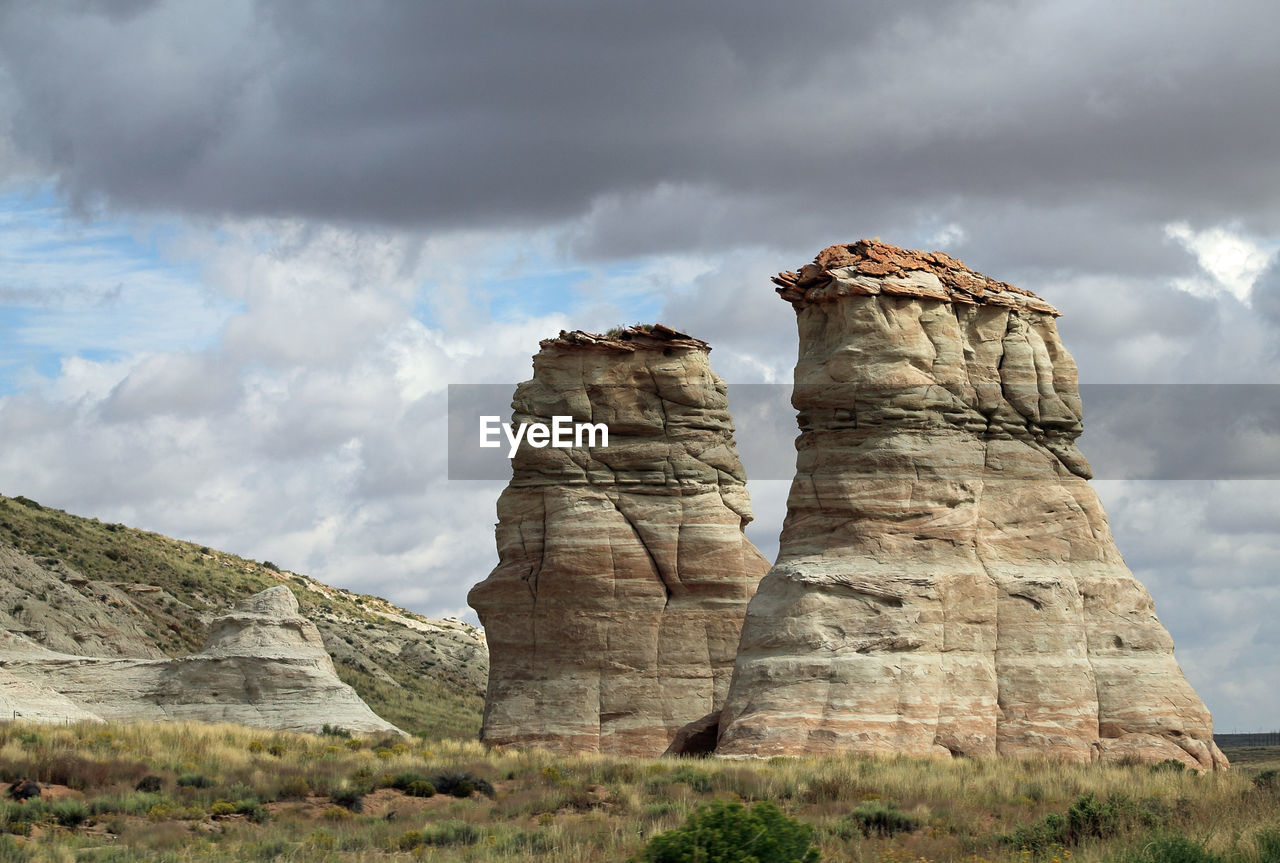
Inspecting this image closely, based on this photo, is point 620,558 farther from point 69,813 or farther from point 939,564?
point 69,813

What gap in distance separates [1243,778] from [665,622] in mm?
21330

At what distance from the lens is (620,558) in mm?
47750

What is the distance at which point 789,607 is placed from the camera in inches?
1323

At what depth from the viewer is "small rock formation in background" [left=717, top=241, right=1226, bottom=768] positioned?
107ft

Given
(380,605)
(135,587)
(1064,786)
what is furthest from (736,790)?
(380,605)

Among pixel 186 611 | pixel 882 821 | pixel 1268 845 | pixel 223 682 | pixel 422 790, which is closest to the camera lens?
pixel 1268 845

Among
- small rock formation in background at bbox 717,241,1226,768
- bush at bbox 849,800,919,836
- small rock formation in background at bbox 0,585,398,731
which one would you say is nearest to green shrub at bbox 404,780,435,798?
small rock formation in background at bbox 717,241,1226,768

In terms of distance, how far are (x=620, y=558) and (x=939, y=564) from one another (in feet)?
49.2

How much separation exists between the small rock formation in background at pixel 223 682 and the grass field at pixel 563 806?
10.9m

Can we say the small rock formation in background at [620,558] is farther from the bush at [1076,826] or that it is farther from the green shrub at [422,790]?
the bush at [1076,826]

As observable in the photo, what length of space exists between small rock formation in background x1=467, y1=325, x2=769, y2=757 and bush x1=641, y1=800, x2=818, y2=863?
2645 cm

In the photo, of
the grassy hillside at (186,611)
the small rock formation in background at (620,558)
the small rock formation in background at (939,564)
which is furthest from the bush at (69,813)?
the grassy hillside at (186,611)

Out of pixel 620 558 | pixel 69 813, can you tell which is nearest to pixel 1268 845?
pixel 69 813

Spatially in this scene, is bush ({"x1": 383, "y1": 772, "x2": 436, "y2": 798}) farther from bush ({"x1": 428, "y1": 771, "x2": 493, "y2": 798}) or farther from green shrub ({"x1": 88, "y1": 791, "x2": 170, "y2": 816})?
green shrub ({"x1": 88, "y1": 791, "x2": 170, "y2": 816})
